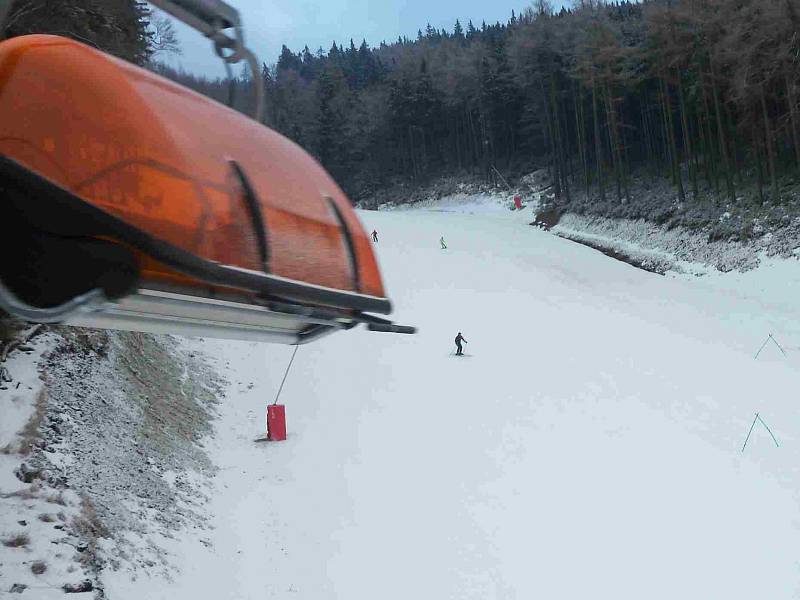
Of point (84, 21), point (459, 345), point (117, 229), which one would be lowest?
point (459, 345)

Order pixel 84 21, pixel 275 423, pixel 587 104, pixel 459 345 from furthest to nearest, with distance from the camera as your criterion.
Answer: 1. pixel 587 104
2. pixel 459 345
3. pixel 275 423
4. pixel 84 21

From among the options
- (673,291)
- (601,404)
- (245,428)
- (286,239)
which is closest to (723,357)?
(601,404)

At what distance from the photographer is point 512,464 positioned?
1082cm

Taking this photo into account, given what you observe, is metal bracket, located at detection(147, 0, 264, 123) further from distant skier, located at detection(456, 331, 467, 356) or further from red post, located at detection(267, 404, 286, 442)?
distant skier, located at detection(456, 331, 467, 356)

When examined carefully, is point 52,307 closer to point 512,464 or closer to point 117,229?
point 117,229

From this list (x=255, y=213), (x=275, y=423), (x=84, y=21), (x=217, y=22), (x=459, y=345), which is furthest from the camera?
(x=459, y=345)

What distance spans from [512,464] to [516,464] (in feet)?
0.21

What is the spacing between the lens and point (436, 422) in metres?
12.6

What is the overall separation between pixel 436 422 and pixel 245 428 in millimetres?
3531

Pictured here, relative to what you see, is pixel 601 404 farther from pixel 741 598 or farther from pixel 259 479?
pixel 259 479

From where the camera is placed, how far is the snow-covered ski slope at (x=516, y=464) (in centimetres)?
788

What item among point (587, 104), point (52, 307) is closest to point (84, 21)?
point (52, 307)

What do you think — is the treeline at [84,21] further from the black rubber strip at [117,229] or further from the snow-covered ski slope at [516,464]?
the snow-covered ski slope at [516,464]

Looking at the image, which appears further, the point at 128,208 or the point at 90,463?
the point at 90,463
